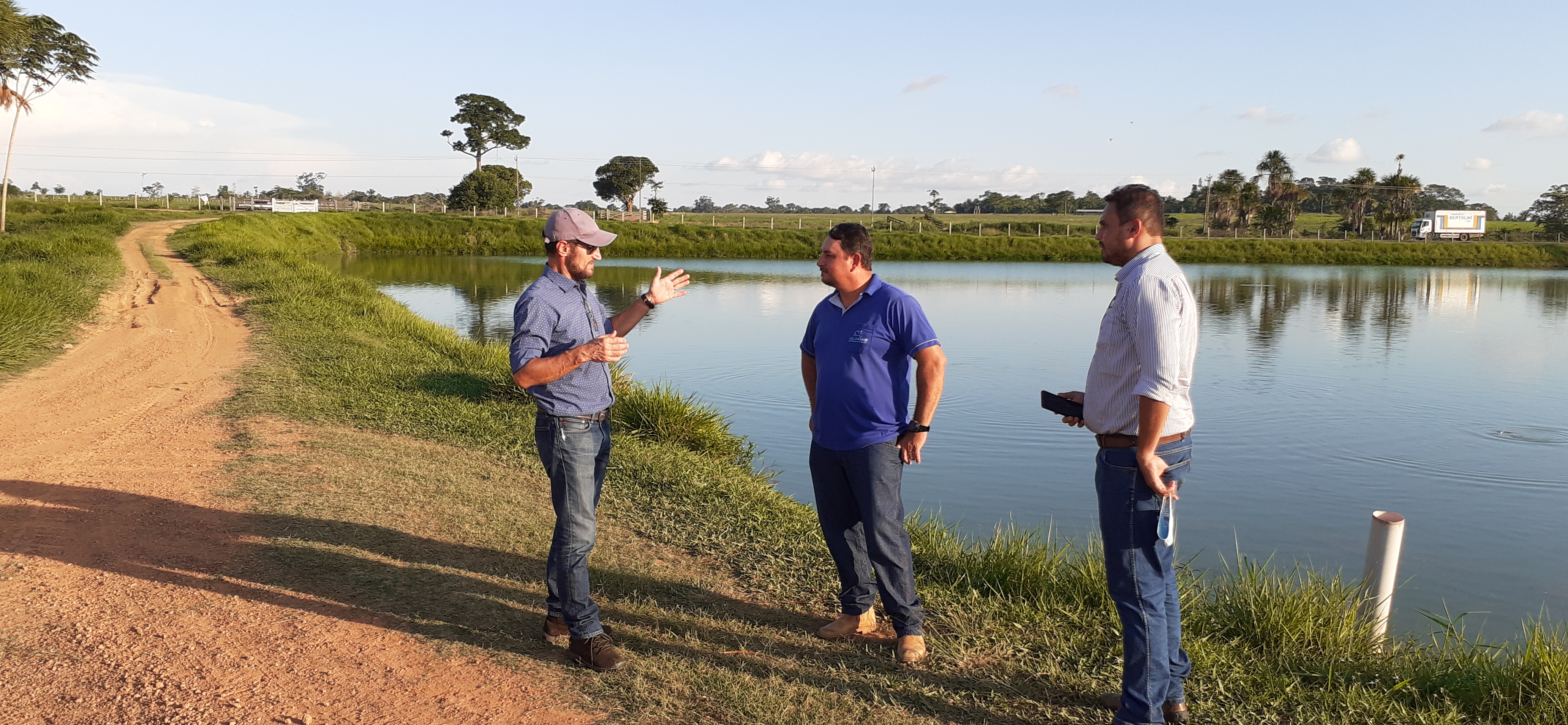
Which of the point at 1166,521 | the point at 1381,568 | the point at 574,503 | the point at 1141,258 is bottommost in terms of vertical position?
the point at 1381,568

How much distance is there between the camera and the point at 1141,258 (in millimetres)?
3340

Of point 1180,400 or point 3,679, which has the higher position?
point 1180,400

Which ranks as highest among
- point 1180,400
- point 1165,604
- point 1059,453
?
point 1180,400

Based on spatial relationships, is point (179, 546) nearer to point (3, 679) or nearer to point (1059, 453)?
point (3, 679)

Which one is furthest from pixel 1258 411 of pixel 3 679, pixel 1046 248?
pixel 1046 248

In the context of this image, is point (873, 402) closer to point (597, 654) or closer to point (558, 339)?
point (558, 339)

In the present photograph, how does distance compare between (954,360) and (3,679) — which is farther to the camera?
(954,360)

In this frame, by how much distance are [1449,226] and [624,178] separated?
59936 mm


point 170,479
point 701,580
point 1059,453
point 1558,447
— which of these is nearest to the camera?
point 701,580

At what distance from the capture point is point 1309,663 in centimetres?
427

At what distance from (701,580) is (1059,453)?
591 centimetres

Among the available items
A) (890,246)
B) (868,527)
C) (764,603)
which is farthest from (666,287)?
(890,246)

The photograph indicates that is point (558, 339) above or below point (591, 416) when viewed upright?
above

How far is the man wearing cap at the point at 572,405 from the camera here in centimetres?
400
